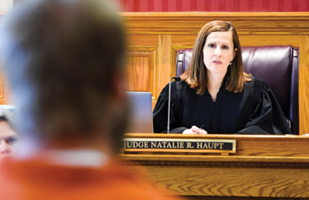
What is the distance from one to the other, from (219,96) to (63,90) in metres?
2.05

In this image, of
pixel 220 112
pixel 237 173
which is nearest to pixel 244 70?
pixel 220 112

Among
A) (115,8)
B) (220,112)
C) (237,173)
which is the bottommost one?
(237,173)

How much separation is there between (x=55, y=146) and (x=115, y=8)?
101 millimetres

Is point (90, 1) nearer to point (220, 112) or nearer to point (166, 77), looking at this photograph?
point (220, 112)

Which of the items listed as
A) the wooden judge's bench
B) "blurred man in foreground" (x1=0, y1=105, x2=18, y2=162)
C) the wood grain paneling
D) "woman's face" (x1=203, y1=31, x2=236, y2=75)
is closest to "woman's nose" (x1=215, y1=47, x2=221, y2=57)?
"woman's face" (x1=203, y1=31, x2=236, y2=75)

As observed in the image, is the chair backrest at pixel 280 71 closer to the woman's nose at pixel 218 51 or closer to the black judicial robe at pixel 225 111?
the black judicial robe at pixel 225 111

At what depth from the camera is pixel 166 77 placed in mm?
2818

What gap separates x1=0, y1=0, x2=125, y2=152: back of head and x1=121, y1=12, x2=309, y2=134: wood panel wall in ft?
7.96

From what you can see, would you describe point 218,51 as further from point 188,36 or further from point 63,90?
point 63,90

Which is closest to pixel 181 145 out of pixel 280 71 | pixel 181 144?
pixel 181 144

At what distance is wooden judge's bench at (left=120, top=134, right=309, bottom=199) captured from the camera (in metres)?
1.19

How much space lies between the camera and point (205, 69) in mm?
2291

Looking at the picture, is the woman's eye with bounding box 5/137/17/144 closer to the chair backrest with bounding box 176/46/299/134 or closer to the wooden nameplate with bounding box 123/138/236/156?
the wooden nameplate with bounding box 123/138/236/156

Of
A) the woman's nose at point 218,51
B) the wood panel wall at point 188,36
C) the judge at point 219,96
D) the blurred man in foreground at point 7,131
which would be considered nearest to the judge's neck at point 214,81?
the judge at point 219,96
